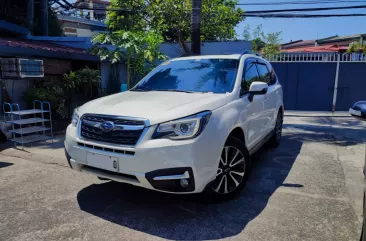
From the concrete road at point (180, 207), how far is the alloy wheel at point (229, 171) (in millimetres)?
216

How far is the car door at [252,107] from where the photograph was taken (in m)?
3.95

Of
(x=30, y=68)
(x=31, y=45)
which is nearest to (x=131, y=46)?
(x=30, y=68)

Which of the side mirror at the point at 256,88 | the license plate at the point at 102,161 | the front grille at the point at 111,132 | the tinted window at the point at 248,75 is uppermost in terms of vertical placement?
the tinted window at the point at 248,75

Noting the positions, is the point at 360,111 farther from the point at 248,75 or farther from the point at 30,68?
the point at 30,68

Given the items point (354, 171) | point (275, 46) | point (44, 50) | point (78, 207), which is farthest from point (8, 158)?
point (275, 46)

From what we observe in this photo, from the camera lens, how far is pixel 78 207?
138 inches

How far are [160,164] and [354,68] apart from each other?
11.0 m

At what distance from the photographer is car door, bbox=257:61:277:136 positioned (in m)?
4.84

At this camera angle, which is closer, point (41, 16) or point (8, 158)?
point (8, 158)

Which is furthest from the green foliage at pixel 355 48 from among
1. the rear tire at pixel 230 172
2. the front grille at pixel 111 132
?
the front grille at pixel 111 132

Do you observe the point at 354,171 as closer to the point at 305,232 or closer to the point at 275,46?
the point at 305,232

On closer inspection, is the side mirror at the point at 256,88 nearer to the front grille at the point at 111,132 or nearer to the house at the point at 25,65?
the front grille at the point at 111,132

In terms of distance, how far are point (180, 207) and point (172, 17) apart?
11.3 m

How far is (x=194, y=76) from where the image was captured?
4215mm
